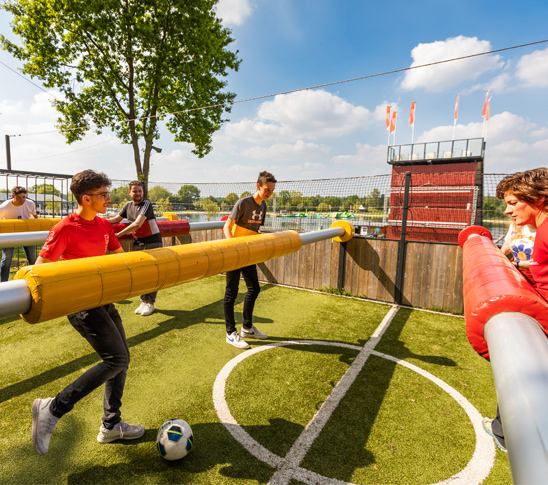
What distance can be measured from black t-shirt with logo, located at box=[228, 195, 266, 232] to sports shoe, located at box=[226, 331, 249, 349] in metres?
1.59

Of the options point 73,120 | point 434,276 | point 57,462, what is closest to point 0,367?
point 57,462

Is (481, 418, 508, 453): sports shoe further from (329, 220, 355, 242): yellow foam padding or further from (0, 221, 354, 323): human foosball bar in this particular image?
(329, 220, 355, 242): yellow foam padding

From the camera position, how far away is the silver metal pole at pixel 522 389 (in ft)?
2.20

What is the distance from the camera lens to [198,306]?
620cm

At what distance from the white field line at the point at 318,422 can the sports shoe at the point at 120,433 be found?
4.04 feet

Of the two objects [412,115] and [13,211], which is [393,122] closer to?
[412,115]

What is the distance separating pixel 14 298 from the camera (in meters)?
1.57

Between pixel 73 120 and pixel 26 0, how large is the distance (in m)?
5.58

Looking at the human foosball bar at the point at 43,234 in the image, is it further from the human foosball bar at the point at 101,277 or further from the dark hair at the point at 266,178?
the human foosball bar at the point at 101,277

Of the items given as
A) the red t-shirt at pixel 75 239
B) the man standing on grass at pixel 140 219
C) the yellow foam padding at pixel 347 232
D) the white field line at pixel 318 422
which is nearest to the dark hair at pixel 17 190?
the man standing on grass at pixel 140 219

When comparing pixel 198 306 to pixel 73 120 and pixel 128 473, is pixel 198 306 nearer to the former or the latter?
pixel 128 473

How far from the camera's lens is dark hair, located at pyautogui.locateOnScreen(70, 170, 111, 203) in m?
2.37

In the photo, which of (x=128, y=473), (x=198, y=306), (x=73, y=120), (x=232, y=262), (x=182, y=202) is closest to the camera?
(x=128, y=473)

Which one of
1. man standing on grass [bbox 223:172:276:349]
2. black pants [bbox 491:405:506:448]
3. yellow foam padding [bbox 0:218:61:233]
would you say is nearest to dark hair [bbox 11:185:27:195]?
yellow foam padding [bbox 0:218:61:233]
